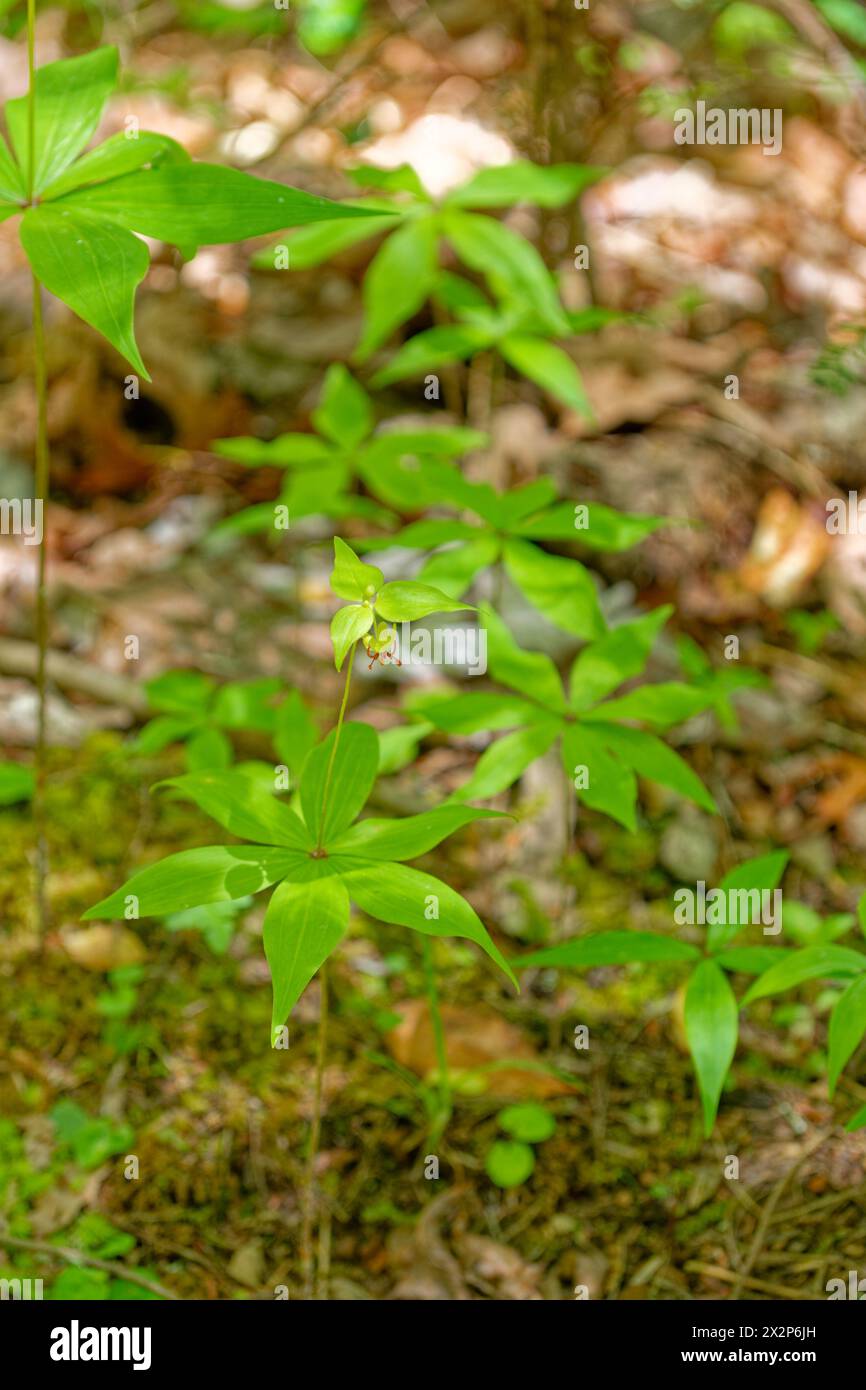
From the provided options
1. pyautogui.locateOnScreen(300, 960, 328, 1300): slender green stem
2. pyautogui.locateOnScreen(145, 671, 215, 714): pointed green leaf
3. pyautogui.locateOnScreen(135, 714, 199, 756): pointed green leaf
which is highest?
pyautogui.locateOnScreen(145, 671, 215, 714): pointed green leaf

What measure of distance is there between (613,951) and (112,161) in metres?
1.59

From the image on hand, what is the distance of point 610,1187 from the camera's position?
89.1 inches

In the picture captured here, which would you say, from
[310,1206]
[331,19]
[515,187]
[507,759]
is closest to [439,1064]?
[310,1206]

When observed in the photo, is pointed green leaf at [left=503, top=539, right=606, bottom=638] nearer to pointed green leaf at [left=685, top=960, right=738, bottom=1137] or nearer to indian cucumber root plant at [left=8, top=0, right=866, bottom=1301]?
indian cucumber root plant at [left=8, top=0, right=866, bottom=1301]

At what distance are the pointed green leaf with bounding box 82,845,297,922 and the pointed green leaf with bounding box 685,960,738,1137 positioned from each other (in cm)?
72

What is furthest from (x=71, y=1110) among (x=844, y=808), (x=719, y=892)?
(x=844, y=808)

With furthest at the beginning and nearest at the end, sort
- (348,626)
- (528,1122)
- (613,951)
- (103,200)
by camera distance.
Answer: (528,1122)
(613,951)
(103,200)
(348,626)

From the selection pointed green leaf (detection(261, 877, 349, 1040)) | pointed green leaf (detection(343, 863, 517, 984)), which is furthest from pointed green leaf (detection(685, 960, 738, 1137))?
pointed green leaf (detection(261, 877, 349, 1040))

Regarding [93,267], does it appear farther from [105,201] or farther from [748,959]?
[748,959]

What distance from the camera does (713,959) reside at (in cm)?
199

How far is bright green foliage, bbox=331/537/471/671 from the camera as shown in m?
1.50

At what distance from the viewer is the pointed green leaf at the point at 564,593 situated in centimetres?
228

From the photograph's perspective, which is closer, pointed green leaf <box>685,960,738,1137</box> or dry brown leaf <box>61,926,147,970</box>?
pointed green leaf <box>685,960,738,1137</box>

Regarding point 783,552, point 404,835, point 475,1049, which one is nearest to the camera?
point 404,835
